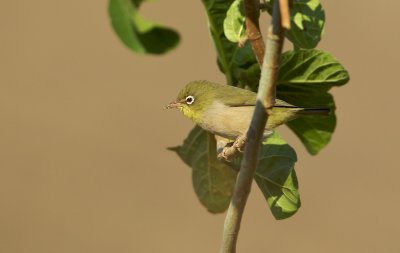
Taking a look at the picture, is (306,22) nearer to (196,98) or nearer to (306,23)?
(306,23)

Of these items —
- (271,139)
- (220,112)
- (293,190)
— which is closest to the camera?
(293,190)

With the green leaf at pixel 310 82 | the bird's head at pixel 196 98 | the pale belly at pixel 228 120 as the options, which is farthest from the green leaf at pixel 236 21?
the bird's head at pixel 196 98

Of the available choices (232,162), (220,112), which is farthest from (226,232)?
(220,112)

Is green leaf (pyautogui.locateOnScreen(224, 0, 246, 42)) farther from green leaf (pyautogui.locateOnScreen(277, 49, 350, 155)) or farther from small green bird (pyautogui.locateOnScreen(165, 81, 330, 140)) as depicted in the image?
small green bird (pyautogui.locateOnScreen(165, 81, 330, 140))

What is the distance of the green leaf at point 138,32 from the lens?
82 centimetres

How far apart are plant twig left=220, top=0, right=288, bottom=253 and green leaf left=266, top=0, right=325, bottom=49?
1.38ft

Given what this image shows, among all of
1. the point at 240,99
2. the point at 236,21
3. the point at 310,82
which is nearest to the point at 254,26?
the point at 236,21

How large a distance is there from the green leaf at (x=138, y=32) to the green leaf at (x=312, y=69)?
74cm

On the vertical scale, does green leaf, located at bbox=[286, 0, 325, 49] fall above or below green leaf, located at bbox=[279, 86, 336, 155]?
above

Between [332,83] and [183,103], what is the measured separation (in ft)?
3.68

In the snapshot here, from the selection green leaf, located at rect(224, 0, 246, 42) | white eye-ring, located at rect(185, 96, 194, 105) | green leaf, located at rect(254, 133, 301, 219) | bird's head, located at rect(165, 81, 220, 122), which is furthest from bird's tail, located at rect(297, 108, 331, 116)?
white eye-ring, located at rect(185, 96, 194, 105)

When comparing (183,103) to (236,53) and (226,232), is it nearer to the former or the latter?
(236,53)

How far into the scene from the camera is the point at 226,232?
4.02ft

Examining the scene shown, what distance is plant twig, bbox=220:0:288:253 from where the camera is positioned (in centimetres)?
95
